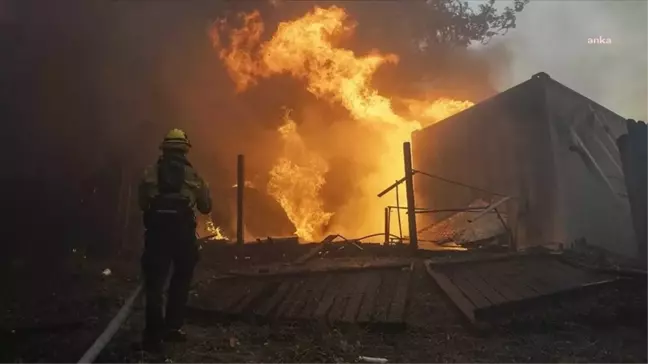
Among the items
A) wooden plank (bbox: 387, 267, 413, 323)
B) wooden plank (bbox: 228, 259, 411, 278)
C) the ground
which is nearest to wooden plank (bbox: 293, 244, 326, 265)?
wooden plank (bbox: 228, 259, 411, 278)

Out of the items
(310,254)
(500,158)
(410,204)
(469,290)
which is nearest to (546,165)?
(500,158)

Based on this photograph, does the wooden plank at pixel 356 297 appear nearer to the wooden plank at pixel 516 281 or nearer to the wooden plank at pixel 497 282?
the wooden plank at pixel 497 282

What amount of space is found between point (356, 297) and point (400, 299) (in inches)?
24.2

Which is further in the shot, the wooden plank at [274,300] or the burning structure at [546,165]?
the burning structure at [546,165]

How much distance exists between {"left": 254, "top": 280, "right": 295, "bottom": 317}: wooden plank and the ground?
26cm

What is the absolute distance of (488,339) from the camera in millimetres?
5516

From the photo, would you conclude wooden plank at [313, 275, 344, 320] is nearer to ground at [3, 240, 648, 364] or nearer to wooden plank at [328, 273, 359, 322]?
wooden plank at [328, 273, 359, 322]

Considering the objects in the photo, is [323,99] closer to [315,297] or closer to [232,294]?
[232,294]

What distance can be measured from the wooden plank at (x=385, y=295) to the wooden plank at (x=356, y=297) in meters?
0.23

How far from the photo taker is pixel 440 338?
218 inches

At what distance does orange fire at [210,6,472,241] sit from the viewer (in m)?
18.4

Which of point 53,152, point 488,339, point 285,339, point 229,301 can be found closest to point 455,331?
point 488,339

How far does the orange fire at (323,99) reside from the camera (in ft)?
60.3

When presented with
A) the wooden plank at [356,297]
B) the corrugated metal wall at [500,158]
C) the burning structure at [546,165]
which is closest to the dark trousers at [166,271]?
the wooden plank at [356,297]
